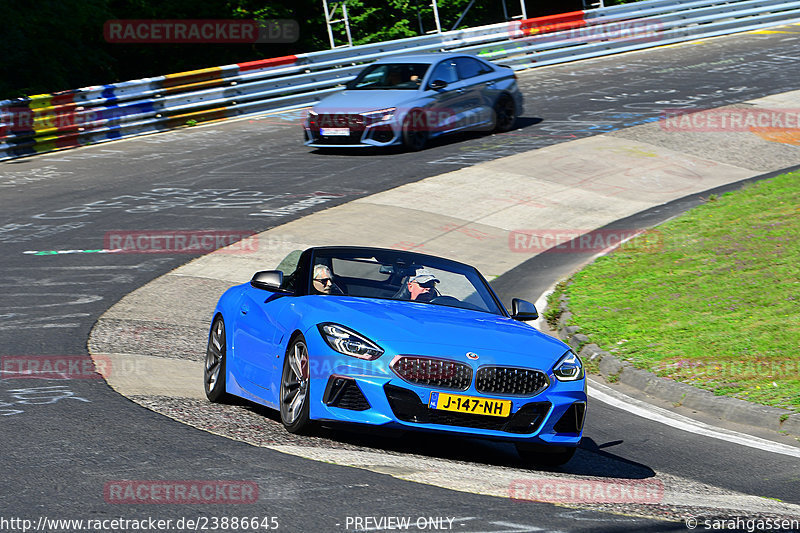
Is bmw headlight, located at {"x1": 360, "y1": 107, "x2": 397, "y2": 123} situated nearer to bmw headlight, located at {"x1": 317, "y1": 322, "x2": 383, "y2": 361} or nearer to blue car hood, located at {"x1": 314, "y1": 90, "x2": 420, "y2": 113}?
blue car hood, located at {"x1": 314, "y1": 90, "x2": 420, "y2": 113}

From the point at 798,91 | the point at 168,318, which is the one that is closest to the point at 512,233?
the point at 168,318

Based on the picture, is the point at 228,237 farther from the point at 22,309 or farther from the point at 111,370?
the point at 111,370

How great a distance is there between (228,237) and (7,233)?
3.12 m

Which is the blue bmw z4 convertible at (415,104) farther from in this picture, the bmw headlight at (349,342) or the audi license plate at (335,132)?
the bmw headlight at (349,342)

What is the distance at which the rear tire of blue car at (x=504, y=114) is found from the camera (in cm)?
2361

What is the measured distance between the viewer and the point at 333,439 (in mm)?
7328

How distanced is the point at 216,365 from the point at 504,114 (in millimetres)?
15885

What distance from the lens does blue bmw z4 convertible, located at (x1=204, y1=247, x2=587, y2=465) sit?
6859mm

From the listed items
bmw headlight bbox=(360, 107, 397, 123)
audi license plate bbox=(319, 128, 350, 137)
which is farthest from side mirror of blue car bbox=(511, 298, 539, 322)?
audi license plate bbox=(319, 128, 350, 137)

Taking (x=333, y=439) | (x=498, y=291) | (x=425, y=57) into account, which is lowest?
(x=498, y=291)

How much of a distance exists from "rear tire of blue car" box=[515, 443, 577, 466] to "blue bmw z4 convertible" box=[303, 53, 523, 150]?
14.0 metres

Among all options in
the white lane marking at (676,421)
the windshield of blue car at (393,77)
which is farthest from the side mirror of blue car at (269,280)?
the windshield of blue car at (393,77)

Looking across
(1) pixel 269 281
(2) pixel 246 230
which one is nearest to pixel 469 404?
(1) pixel 269 281

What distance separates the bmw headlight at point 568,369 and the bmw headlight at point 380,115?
13.9 metres
